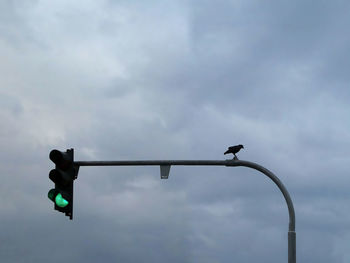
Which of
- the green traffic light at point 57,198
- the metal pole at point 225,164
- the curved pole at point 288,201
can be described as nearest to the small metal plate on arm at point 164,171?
the metal pole at point 225,164

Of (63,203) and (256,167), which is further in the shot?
(256,167)

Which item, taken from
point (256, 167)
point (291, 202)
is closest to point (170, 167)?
point (256, 167)

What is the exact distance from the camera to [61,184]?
31.0ft

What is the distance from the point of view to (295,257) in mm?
10312

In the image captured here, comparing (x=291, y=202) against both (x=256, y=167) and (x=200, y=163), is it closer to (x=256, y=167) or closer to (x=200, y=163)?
(x=256, y=167)

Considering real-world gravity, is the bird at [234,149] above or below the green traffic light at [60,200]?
above

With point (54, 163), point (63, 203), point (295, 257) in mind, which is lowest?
point (295, 257)

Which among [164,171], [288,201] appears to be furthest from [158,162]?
[288,201]

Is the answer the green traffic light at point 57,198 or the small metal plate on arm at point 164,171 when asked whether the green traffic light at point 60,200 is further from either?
the small metal plate on arm at point 164,171

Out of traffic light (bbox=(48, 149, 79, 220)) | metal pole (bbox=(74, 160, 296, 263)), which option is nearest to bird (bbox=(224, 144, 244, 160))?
metal pole (bbox=(74, 160, 296, 263))

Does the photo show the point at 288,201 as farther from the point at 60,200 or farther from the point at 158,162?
the point at 60,200

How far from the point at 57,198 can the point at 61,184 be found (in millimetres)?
234

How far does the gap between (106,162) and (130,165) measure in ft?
1.41

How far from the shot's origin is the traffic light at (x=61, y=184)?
942cm
